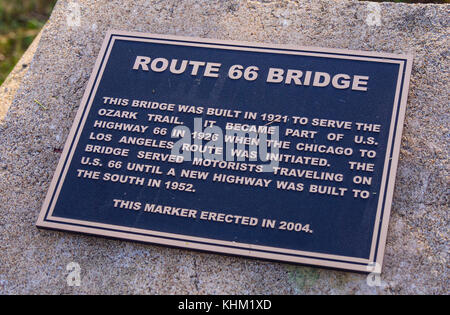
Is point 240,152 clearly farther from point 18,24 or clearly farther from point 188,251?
point 18,24

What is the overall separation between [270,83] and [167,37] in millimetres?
836

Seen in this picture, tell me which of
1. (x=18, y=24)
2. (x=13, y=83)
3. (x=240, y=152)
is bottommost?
(x=240, y=152)

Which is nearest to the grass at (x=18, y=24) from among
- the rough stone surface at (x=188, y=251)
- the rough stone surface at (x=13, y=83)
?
the rough stone surface at (x=13, y=83)

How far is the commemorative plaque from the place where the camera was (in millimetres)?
2576

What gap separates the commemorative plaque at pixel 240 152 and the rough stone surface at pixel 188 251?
0.43ft

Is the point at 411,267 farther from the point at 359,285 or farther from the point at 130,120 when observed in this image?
the point at 130,120

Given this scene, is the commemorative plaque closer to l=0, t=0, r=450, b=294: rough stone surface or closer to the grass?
l=0, t=0, r=450, b=294: rough stone surface

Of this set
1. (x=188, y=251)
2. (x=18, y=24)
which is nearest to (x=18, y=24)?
(x=18, y=24)

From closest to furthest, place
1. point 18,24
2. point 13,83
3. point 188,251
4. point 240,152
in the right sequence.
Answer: point 188,251 < point 240,152 < point 13,83 < point 18,24

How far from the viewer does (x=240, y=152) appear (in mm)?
2814

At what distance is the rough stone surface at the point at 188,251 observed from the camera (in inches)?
101

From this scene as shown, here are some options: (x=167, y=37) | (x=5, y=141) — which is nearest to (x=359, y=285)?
(x=167, y=37)

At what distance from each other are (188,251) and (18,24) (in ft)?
14.5
